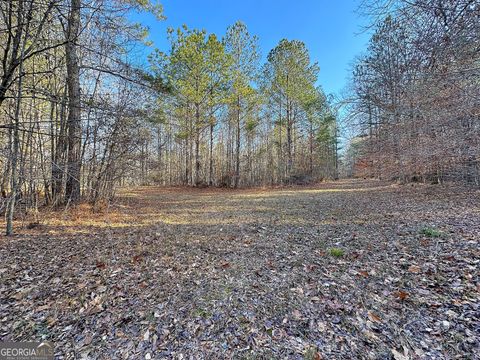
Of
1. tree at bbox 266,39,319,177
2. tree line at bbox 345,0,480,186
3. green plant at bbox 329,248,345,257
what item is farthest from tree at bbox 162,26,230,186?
green plant at bbox 329,248,345,257

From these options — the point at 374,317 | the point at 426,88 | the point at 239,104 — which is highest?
the point at 239,104

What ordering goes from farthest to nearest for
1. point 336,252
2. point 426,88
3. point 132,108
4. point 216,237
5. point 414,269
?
point 132,108, point 426,88, point 216,237, point 336,252, point 414,269

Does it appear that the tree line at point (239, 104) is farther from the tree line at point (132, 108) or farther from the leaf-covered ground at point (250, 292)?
the leaf-covered ground at point (250, 292)

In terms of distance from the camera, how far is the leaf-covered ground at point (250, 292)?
1859mm

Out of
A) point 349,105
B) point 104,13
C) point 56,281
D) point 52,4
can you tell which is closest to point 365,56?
point 349,105

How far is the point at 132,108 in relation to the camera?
5.77 m

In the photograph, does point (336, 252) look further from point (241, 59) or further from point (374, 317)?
point (241, 59)

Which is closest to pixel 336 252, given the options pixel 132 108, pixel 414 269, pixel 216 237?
pixel 414 269

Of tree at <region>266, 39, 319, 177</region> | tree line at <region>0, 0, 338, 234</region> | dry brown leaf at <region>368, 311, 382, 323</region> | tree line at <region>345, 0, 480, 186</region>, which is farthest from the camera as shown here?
tree at <region>266, 39, 319, 177</region>

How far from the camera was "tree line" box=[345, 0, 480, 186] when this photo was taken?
125 inches

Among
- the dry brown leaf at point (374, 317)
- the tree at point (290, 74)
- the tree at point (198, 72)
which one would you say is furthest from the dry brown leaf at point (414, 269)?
the tree at point (290, 74)

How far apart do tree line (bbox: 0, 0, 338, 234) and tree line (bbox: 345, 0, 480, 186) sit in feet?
11.3

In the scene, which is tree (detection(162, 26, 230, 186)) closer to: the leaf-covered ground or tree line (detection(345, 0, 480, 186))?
tree line (detection(345, 0, 480, 186))

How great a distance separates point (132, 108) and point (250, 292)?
536 centimetres
